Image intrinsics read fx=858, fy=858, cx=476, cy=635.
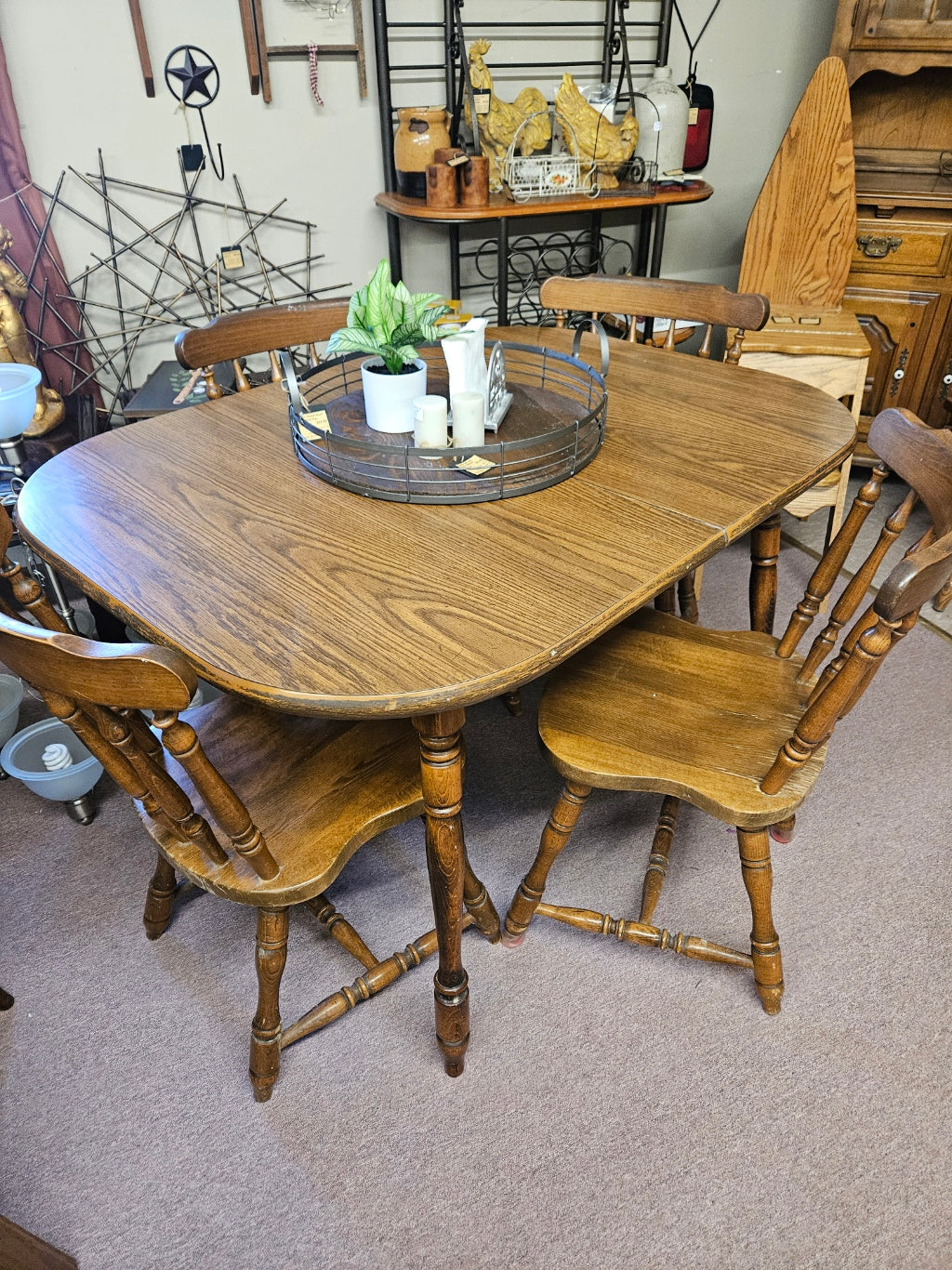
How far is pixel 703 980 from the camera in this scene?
1.49 meters

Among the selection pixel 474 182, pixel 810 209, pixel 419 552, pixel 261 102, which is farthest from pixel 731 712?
pixel 261 102

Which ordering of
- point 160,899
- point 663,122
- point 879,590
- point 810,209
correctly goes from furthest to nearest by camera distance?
point 663,122, point 810,209, point 160,899, point 879,590

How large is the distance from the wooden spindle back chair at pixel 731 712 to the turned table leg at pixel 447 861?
24cm

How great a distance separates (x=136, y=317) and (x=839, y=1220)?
277cm

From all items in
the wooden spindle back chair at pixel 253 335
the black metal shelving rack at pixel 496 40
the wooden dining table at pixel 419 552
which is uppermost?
the black metal shelving rack at pixel 496 40

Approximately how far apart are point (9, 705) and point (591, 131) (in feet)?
7.80

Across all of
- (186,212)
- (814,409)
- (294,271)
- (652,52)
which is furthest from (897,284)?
(186,212)

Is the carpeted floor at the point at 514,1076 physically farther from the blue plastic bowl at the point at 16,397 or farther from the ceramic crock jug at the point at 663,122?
the ceramic crock jug at the point at 663,122

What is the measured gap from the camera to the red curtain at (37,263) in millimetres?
2246

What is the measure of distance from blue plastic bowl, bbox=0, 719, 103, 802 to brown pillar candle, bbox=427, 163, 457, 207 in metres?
1.82

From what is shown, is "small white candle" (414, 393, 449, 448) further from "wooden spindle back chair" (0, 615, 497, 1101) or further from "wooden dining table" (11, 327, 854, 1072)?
"wooden spindle back chair" (0, 615, 497, 1101)

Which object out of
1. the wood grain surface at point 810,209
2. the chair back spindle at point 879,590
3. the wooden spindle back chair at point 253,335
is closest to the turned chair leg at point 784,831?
the chair back spindle at point 879,590

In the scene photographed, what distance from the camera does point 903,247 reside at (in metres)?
2.74

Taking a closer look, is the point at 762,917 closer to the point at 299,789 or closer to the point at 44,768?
the point at 299,789
